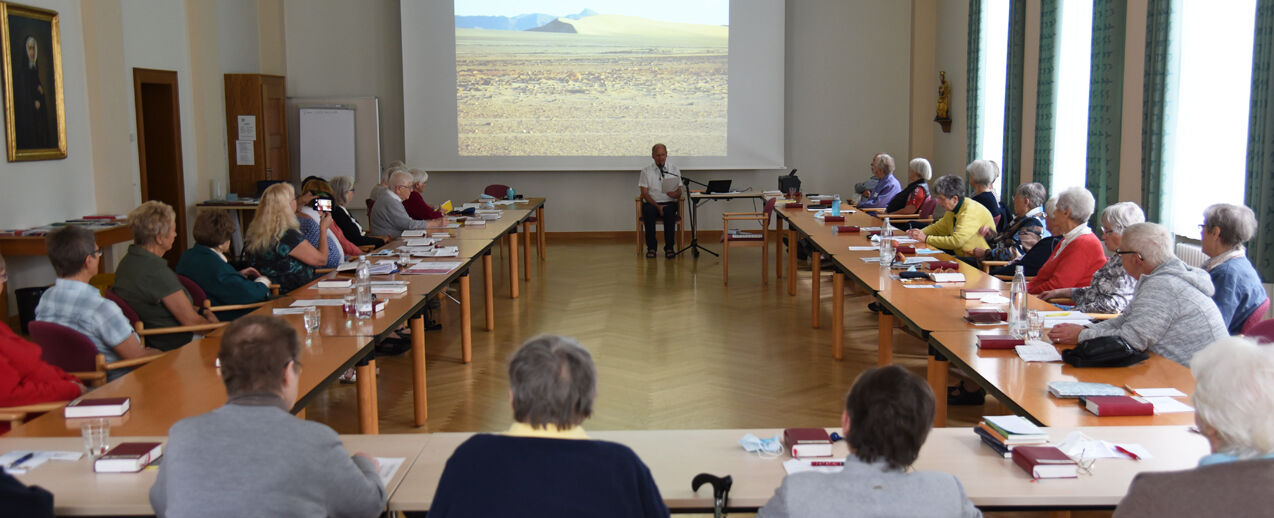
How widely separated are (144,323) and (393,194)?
3.55m

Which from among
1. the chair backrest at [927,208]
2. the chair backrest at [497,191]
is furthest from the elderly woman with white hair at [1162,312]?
the chair backrest at [497,191]

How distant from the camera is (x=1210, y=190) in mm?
6590

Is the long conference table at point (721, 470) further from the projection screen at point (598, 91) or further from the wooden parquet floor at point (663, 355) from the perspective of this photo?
the projection screen at point (598, 91)

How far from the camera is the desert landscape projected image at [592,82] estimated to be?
40.3 feet

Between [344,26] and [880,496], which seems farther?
[344,26]

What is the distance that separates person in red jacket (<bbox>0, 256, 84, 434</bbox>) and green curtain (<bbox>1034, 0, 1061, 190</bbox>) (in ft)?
25.2

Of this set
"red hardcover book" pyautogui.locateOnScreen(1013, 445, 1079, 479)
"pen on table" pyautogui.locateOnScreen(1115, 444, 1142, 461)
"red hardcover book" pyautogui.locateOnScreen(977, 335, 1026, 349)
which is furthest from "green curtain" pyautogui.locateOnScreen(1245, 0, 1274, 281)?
"red hardcover book" pyautogui.locateOnScreen(1013, 445, 1079, 479)

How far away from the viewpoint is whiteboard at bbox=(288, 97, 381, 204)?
39.5 feet

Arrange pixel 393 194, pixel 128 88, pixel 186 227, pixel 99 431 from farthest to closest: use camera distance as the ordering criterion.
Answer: pixel 186 227 < pixel 128 88 < pixel 393 194 < pixel 99 431

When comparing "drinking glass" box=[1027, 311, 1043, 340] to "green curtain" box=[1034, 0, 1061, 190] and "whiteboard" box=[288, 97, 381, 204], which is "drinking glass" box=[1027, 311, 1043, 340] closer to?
"green curtain" box=[1034, 0, 1061, 190]

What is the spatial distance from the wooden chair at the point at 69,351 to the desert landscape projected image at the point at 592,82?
28.4ft

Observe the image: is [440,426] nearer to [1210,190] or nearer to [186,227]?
[1210,190]

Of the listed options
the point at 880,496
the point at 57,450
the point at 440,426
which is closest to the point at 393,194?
the point at 440,426

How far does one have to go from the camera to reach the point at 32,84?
7.79 metres
